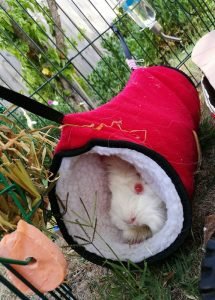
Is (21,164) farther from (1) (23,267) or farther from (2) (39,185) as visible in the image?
(1) (23,267)

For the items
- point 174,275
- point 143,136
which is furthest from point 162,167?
point 174,275

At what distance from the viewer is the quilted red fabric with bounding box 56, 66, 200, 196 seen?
4.02 feet

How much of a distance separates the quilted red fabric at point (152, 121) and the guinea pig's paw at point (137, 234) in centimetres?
18

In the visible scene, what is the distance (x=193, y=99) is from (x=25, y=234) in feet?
2.97

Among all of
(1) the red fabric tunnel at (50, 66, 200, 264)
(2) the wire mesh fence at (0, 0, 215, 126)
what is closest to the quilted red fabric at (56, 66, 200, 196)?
(1) the red fabric tunnel at (50, 66, 200, 264)

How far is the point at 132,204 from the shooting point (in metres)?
1.32

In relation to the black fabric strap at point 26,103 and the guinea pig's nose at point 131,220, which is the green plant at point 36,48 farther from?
the black fabric strap at point 26,103

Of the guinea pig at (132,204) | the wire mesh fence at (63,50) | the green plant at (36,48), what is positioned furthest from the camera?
the green plant at (36,48)

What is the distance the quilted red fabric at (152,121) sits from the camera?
123 centimetres

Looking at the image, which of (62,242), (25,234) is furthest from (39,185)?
(62,242)

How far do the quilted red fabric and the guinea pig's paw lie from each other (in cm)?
18

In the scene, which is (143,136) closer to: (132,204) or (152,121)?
(152,121)

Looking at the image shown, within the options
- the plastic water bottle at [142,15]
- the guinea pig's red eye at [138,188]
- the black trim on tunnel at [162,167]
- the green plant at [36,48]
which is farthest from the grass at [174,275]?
the green plant at [36,48]

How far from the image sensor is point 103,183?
1.49 metres
